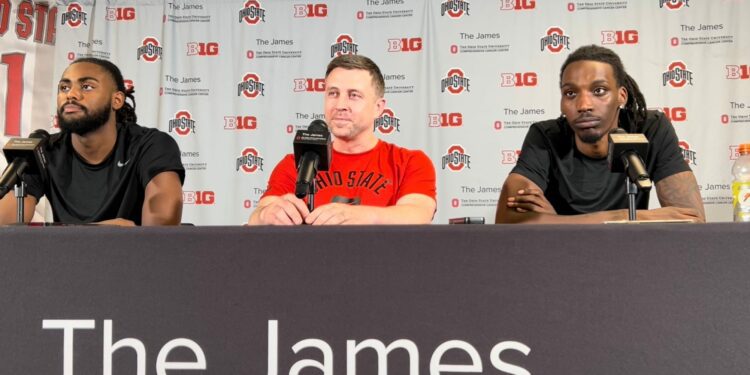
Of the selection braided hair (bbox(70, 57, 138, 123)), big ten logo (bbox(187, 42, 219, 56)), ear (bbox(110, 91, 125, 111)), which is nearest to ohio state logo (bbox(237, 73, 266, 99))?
big ten logo (bbox(187, 42, 219, 56))

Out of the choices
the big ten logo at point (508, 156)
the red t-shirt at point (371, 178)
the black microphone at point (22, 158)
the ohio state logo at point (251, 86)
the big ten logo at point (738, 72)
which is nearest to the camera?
the black microphone at point (22, 158)

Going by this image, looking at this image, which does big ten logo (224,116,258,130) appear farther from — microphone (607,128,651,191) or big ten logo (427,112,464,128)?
microphone (607,128,651,191)

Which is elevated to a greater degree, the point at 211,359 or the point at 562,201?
the point at 562,201

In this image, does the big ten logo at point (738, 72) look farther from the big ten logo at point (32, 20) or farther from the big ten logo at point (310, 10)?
the big ten logo at point (32, 20)

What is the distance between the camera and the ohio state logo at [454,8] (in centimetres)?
402

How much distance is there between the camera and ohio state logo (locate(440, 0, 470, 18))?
4.02 metres

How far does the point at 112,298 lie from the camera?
3.04ft

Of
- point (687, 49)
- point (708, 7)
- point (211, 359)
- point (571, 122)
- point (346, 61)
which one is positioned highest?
point (708, 7)

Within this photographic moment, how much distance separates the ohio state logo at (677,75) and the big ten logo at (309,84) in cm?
204

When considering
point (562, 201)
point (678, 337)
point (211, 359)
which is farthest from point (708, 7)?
point (211, 359)

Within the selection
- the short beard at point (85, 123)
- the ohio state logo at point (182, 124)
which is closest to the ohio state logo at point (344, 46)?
the ohio state logo at point (182, 124)

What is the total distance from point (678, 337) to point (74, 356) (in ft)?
2.68

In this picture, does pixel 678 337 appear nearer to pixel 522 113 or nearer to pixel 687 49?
pixel 522 113

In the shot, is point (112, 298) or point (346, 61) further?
point (346, 61)
